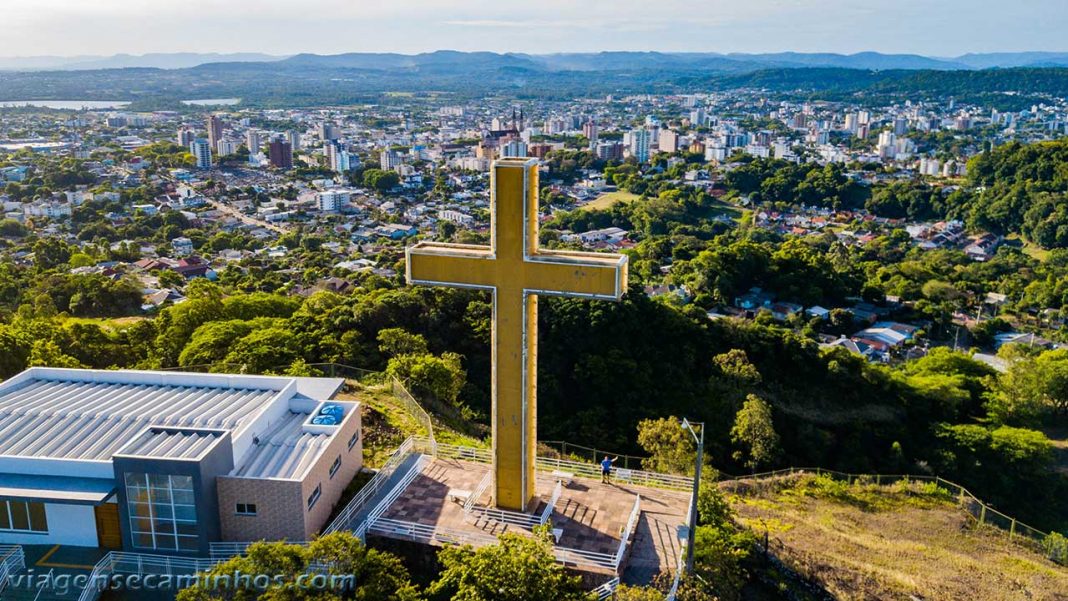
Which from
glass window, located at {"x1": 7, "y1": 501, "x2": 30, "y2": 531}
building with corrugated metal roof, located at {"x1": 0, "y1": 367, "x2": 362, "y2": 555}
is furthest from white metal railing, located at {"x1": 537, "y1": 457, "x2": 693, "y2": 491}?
glass window, located at {"x1": 7, "y1": 501, "x2": 30, "y2": 531}

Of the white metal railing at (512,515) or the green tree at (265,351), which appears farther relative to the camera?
the green tree at (265,351)

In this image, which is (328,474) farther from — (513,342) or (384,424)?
(384,424)

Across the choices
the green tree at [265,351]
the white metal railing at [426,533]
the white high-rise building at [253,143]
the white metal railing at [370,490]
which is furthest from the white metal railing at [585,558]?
the white high-rise building at [253,143]

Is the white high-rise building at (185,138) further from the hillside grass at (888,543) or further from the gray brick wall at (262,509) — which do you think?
the gray brick wall at (262,509)

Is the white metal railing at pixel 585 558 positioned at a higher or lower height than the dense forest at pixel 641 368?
higher

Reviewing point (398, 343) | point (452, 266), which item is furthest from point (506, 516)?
point (398, 343)
